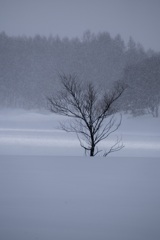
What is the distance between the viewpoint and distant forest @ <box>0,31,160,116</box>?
177 ft

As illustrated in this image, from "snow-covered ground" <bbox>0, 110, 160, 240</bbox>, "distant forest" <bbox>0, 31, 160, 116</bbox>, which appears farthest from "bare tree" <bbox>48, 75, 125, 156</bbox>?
"distant forest" <bbox>0, 31, 160, 116</bbox>

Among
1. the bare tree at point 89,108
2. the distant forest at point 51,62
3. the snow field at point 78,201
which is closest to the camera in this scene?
the snow field at point 78,201

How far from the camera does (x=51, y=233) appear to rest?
135 inches

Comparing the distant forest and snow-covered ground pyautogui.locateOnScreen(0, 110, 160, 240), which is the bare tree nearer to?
snow-covered ground pyautogui.locateOnScreen(0, 110, 160, 240)

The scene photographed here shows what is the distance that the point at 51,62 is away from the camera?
5953cm

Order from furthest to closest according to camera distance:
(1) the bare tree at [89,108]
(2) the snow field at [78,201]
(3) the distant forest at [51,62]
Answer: (3) the distant forest at [51,62] → (1) the bare tree at [89,108] → (2) the snow field at [78,201]

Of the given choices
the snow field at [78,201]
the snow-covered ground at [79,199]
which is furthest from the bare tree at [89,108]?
the snow field at [78,201]

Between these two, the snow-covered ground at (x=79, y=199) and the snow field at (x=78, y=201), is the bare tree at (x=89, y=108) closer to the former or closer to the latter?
the snow-covered ground at (x=79, y=199)

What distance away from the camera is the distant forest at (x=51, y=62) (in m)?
54.1

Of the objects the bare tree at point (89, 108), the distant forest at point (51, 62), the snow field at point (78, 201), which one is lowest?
the snow field at point (78, 201)

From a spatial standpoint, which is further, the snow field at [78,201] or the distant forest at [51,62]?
the distant forest at [51,62]

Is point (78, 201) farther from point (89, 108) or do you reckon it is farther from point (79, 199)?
point (89, 108)

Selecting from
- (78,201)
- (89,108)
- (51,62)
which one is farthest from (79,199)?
(51,62)

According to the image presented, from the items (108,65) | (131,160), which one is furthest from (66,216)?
(108,65)
